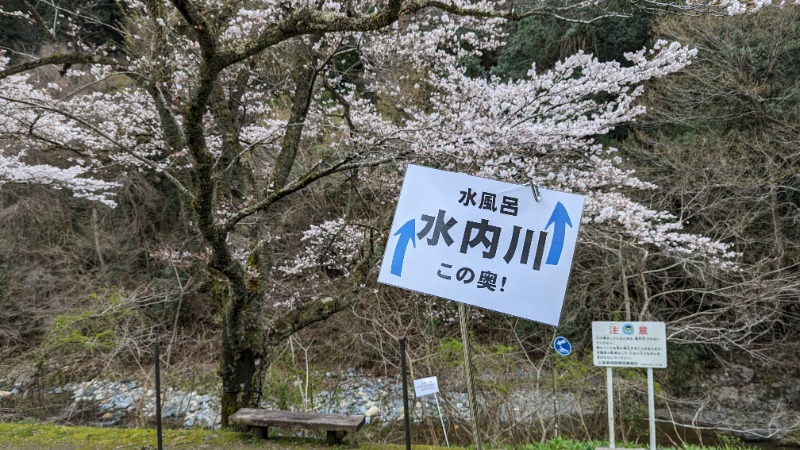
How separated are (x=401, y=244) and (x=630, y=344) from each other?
2.57 meters

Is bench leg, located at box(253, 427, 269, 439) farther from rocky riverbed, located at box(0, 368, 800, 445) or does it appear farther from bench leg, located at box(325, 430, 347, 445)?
rocky riverbed, located at box(0, 368, 800, 445)

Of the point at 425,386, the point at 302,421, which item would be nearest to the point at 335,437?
the point at 302,421

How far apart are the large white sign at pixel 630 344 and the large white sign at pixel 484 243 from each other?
6.36ft

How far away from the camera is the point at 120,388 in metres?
8.31

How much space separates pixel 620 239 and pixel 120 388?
910cm

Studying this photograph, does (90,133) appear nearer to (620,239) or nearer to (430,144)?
(430,144)

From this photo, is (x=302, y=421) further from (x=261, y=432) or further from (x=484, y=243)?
(x=484, y=243)

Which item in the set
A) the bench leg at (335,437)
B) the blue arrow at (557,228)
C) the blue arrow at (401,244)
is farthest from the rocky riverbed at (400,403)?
the blue arrow at (557,228)

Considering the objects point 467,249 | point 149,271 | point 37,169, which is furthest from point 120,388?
point 467,249

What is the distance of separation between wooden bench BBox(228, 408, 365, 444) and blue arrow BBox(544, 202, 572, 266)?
1938mm

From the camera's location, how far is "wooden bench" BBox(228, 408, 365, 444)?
10.5 ft

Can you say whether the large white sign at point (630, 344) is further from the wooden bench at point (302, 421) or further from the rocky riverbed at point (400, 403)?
the rocky riverbed at point (400, 403)

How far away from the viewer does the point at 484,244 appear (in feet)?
7.54

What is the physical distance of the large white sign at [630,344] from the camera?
368 centimetres
